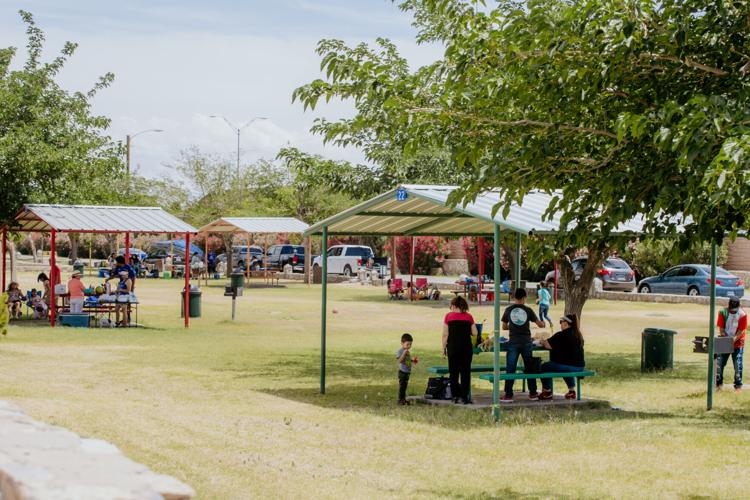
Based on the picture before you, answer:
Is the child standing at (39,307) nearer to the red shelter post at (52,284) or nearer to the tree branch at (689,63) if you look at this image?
the red shelter post at (52,284)

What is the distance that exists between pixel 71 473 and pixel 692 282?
125 ft

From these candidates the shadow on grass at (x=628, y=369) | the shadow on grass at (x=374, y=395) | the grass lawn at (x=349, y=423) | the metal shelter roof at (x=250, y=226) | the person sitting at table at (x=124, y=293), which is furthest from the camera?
the metal shelter roof at (x=250, y=226)

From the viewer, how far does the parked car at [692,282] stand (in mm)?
39719

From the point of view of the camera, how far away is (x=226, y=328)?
27.7m

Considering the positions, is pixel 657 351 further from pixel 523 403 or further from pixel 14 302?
pixel 14 302

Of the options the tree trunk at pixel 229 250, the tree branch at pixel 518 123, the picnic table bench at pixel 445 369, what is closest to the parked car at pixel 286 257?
the tree trunk at pixel 229 250

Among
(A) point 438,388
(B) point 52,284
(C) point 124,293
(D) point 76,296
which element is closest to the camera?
(A) point 438,388

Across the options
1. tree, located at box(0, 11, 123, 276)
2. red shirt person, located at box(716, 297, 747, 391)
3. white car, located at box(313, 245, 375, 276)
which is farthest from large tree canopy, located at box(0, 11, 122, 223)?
white car, located at box(313, 245, 375, 276)

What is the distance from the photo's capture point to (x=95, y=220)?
27391 mm

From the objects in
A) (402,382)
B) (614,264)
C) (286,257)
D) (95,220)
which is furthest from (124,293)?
(286,257)

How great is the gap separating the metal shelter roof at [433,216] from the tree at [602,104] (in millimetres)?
1864

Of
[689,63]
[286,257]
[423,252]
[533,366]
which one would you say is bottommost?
[533,366]

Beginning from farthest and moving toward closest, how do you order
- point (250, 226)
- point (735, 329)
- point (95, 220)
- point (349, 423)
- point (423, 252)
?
point (423, 252)
point (250, 226)
point (95, 220)
point (735, 329)
point (349, 423)

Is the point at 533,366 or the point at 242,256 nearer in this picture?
the point at 533,366
